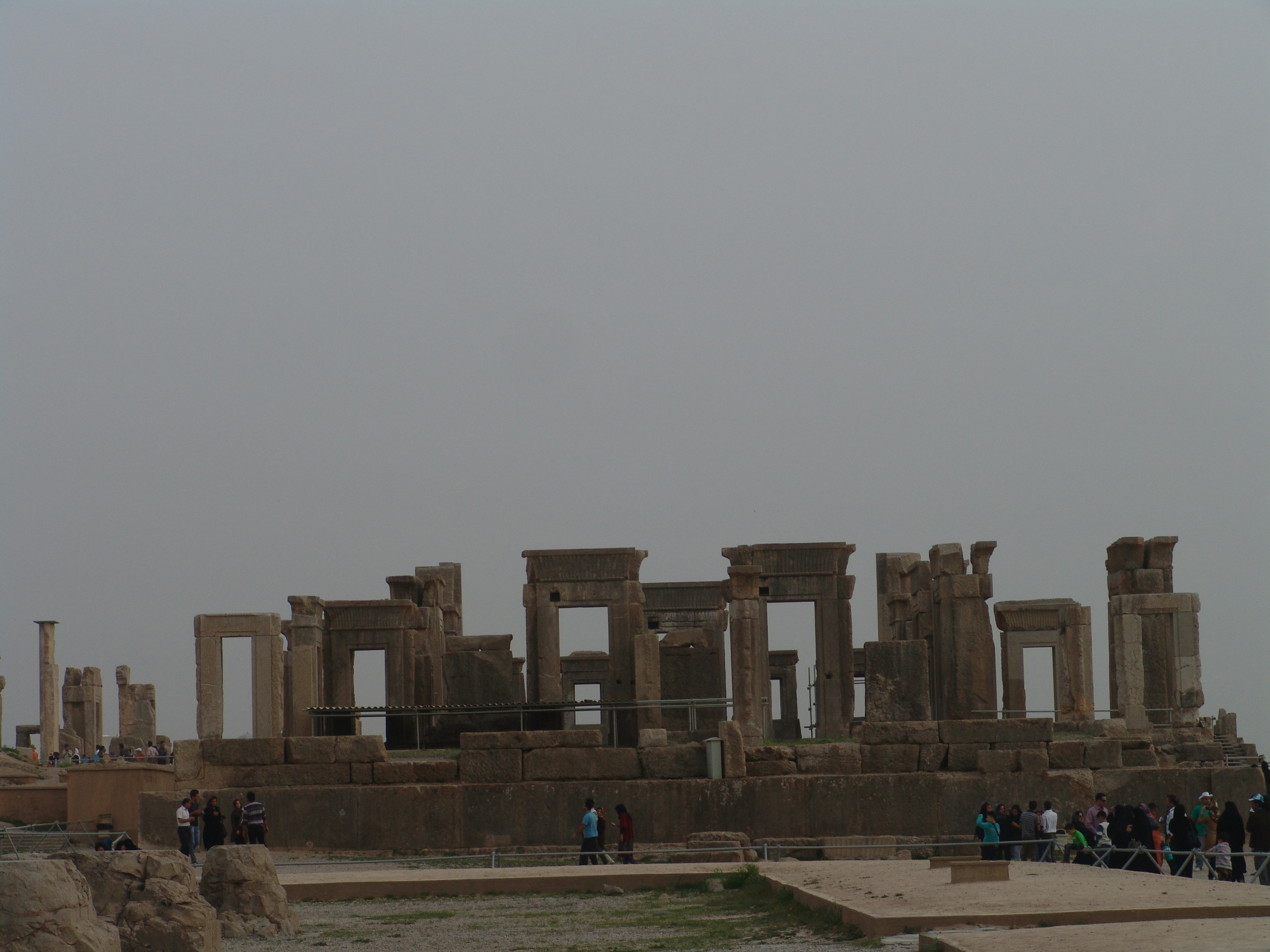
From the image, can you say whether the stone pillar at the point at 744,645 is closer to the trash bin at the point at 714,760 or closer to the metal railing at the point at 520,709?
the metal railing at the point at 520,709

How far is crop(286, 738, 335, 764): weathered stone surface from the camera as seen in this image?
23438mm

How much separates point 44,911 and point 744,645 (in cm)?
1693

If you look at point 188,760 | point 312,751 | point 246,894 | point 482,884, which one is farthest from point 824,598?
point 246,894

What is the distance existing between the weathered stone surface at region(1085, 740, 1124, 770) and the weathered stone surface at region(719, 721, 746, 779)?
16.8 feet

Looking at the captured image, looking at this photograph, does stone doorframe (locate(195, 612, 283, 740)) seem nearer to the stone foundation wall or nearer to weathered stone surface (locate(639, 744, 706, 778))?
the stone foundation wall

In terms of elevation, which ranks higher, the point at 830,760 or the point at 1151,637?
the point at 1151,637

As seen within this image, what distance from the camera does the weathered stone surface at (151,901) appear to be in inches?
465

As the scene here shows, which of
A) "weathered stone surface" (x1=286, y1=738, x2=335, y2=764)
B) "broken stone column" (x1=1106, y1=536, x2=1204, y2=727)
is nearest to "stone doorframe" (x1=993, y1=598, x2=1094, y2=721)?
"broken stone column" (x1=1106, y1=536, x2=1204, y2=727)

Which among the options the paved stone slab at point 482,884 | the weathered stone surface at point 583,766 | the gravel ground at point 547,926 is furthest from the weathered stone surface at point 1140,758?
the gravel ground at point 547,926

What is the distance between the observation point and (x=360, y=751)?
23.4 m

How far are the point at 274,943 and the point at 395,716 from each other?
55.3 feet

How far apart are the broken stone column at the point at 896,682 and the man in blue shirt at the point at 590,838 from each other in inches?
260

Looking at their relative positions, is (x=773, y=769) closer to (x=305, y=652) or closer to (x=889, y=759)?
(x=889, y=759)

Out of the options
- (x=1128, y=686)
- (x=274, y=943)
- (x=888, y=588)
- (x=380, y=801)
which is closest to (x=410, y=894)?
(x=274, y=943)
